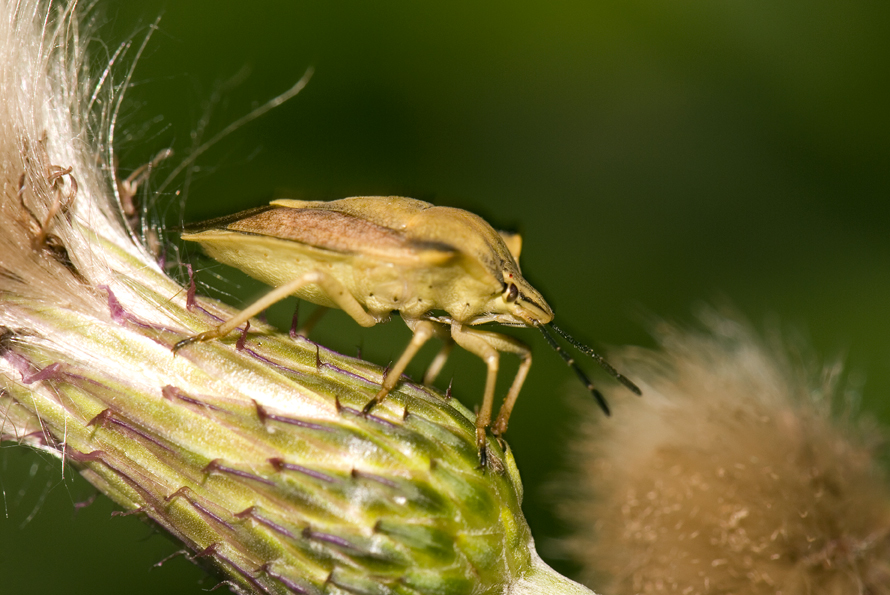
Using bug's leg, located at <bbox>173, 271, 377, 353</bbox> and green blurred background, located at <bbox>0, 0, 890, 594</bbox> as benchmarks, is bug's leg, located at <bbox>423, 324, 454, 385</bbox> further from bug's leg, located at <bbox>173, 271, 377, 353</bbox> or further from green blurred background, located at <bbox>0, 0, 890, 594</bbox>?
Answer: green blurred background, located at <bbox>0, 0, 890, 594</bbox>

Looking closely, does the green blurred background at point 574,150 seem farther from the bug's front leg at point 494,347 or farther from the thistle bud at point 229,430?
the thistle bud at point 229,430

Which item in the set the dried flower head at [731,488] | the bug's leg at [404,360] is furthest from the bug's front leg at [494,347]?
the dried flower head at [731,488]

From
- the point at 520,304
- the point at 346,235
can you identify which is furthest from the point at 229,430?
the point at 520,304

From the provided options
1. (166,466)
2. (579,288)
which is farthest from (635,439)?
(166,466)

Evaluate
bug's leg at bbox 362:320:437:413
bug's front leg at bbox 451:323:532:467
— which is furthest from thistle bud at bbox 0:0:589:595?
bug's front leg at bbox 451:323:532:467

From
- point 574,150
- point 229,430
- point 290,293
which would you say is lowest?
point 229,430

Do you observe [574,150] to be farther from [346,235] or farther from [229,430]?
[229,430]

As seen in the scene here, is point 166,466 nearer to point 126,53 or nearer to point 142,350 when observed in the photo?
point 142,350
